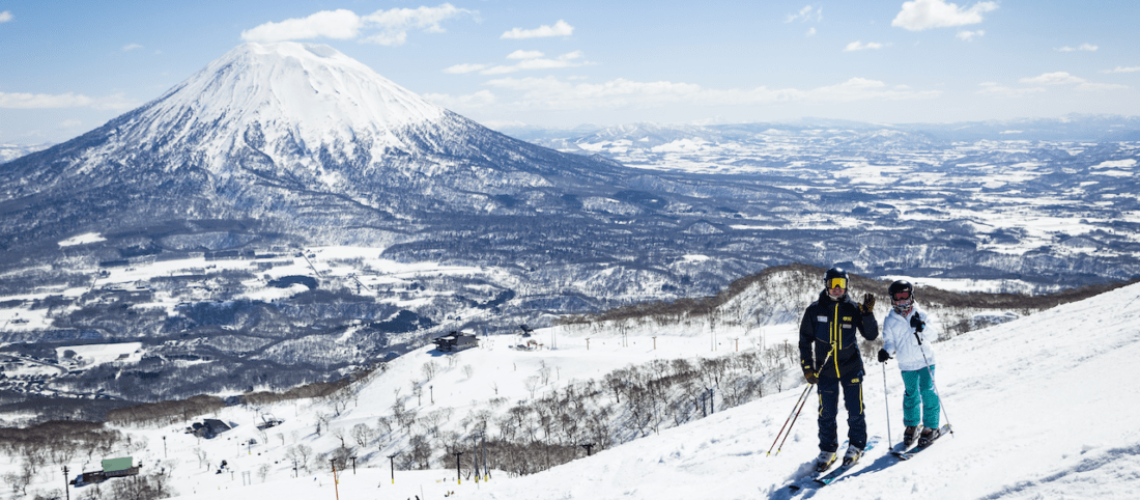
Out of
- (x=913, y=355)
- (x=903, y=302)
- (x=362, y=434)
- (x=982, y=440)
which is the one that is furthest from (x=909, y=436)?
(x=362, y=434)

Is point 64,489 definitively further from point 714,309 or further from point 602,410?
point 714,309

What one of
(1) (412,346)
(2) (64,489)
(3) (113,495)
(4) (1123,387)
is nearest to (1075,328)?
(4) (1123,387)

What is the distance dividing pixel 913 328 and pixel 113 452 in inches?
4282

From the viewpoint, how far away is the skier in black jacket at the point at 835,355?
523 inches

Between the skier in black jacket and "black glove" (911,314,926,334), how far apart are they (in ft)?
2.06

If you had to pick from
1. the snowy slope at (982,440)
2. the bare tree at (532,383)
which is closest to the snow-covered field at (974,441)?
the snowy slope at (982,440)

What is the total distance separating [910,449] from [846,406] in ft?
4.36

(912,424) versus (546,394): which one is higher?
(912,424)

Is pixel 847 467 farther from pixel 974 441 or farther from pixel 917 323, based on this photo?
pixel 917 323

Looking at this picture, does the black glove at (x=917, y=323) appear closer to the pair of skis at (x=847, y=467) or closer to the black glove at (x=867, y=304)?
the black glove at (x=867, y=304)

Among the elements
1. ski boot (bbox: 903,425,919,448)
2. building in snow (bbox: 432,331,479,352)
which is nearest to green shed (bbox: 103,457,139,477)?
building in snow (bbox: 432,331,479,352)

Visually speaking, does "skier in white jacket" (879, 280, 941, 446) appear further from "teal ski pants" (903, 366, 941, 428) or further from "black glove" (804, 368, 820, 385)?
"black glove" (804, 368, 820, 385)

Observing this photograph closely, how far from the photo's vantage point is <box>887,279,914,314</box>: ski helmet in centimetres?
1323

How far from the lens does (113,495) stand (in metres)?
77.0
